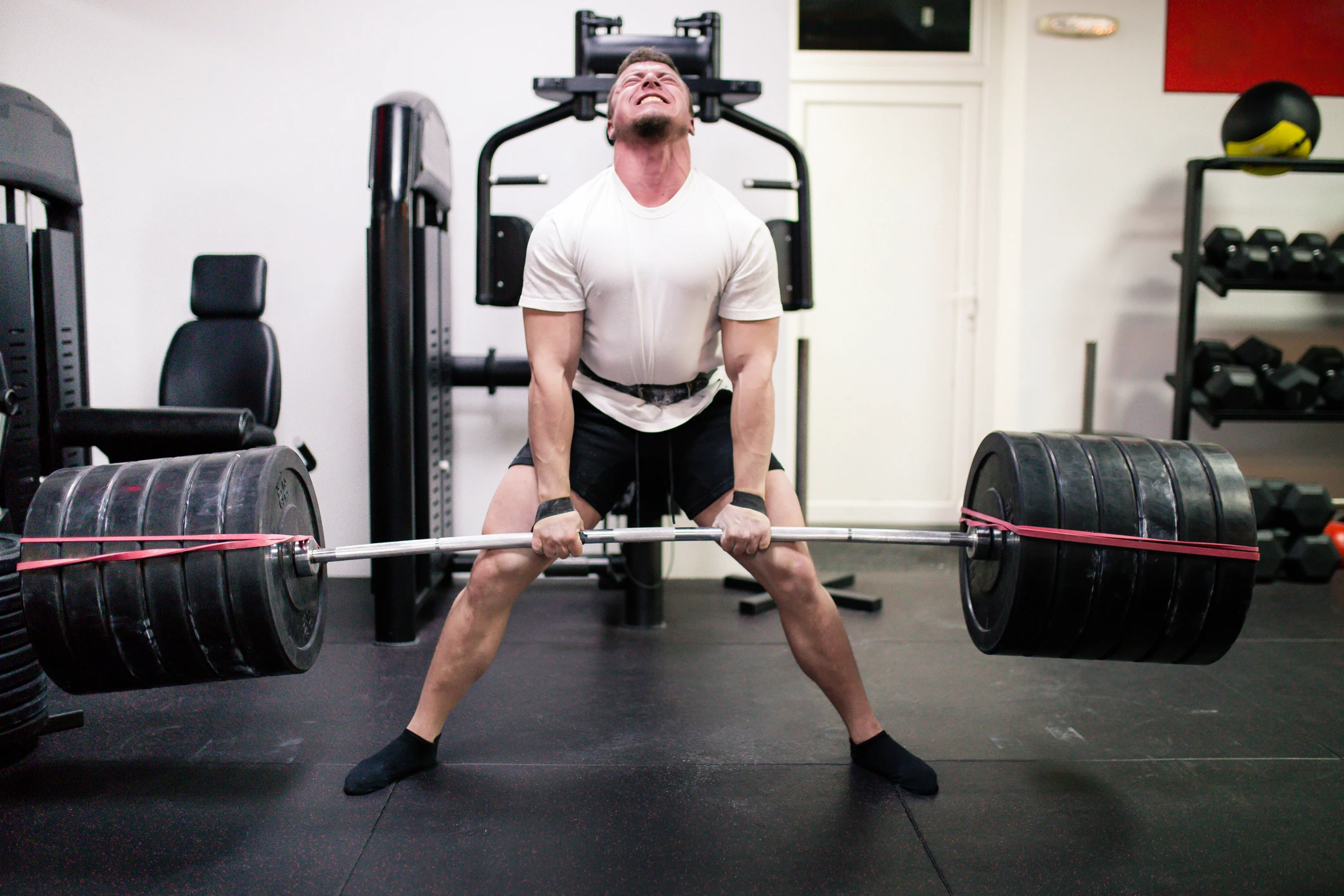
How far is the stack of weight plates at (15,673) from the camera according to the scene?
188 cm

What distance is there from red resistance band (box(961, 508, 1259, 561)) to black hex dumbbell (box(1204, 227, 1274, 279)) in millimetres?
2570

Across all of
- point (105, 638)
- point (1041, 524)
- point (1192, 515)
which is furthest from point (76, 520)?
point (1192, 515)

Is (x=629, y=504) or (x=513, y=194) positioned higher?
(x=513, y=194)

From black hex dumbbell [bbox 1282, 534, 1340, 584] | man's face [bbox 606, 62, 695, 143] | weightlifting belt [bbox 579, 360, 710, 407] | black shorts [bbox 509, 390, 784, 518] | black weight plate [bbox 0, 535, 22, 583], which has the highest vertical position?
man's face [bbox 606, 62, 695, 143]

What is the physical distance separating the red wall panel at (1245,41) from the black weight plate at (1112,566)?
329 cm

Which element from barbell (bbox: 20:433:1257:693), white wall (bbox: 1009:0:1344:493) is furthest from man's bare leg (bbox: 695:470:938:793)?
white wall (bbox: 1009:0:1344:493)

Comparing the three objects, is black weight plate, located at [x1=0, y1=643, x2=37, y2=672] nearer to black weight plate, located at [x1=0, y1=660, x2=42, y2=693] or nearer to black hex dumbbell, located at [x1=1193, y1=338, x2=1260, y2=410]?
black weight plate, located at [x1=0, y1=660, x2=42, y2=693]

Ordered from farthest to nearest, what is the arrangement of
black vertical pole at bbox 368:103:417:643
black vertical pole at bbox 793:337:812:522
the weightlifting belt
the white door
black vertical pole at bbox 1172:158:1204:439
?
the white door, black vertical pole at bbox 1172:158:1204:439, black vertical pole at bbox 793:337:812:522, black vertical pole at bbox 368:103:417:643, the weightlifting belt

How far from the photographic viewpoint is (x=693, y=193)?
192 centimetres

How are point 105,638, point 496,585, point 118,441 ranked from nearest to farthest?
1. point 105,638
2. point 496,585
3. point 118,441

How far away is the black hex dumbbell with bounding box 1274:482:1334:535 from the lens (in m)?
3.61

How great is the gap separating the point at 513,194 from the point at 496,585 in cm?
Result: 201

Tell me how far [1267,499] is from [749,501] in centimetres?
281

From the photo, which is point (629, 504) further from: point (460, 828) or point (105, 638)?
point (105, 638)
